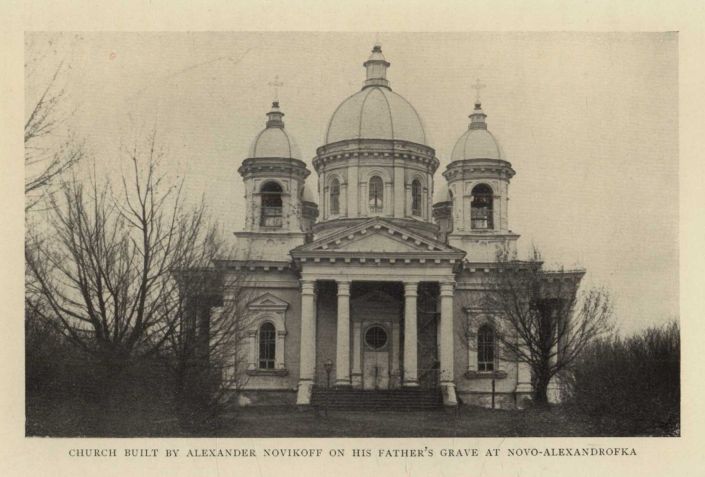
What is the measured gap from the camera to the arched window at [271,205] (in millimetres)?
39312

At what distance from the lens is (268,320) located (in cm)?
3791

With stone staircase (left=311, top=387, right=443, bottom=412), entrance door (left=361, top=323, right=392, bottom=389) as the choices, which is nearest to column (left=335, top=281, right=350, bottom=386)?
stone staircase (left=311, top=387, right=443, bottom=412)

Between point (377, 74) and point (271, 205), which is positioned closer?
point (271, 205)

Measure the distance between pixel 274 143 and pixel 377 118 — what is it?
4232 millimetres

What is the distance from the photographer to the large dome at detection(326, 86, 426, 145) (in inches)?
1569

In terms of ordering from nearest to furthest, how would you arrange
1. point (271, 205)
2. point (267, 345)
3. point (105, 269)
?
1. point (105, 269)
2. point (267, 345)
3. point (271, 205)

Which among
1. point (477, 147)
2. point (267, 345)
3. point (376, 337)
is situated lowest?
point (267, 345)

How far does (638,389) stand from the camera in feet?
75.6

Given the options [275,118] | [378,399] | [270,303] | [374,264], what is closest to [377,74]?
[275,118]

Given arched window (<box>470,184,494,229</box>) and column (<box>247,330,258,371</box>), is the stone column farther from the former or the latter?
column (<box>247,330,258,371</box>)

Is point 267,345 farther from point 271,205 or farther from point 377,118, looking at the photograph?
point 377,118

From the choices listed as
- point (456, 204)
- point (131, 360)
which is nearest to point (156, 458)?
point (131, 360)

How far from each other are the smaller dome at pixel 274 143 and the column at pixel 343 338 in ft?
22.2

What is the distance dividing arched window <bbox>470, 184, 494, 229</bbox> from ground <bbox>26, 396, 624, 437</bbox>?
773 centimetres
